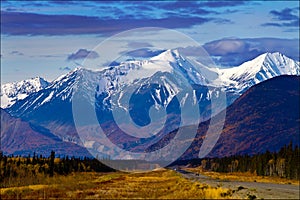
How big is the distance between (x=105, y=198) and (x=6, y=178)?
60.2 metres

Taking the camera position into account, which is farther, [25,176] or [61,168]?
[61,168]

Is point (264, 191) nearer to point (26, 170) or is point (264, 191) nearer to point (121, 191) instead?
point (121, 191)

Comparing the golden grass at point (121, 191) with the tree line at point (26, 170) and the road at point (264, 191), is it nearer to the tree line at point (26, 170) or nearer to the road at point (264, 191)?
the road at point (264, 191)

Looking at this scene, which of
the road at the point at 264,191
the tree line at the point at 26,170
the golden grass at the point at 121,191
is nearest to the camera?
the road at the point at 264,191

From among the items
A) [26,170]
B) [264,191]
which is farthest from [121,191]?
[26,170]

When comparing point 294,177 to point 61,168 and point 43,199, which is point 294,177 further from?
point 43,199

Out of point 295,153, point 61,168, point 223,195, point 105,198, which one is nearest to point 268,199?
point 223,195

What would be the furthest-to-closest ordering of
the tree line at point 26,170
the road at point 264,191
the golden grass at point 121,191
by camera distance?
1. the tree line at point 26,170
2. the golden grass at point 121,191
3. the road at point 264,191

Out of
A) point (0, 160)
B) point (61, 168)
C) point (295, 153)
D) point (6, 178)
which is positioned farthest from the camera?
point (295, 153)

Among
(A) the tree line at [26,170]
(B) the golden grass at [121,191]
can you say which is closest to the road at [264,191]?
(B) the golden grass at [121,191]

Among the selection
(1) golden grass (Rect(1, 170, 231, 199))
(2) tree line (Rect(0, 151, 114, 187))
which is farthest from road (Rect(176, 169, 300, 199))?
(2) tree line (Rect(0, 151, 114, 187))

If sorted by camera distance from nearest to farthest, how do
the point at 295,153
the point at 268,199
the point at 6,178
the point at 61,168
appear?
the point at 268,199, the point at 6,178, the point at 61,168, the point at 295,153

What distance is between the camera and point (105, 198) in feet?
234

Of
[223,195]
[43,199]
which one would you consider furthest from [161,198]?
[43,199]
